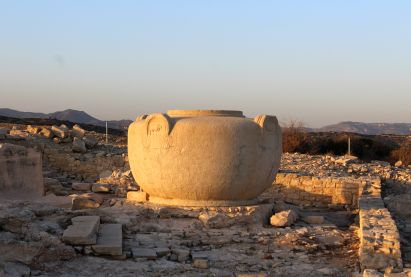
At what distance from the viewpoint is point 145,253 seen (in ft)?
21.0

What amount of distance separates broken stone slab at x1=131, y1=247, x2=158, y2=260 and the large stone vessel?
1.53 metres

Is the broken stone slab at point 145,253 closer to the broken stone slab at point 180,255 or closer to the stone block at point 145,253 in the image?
the stone block at point 145,253

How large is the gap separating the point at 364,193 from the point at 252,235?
13.6 ft

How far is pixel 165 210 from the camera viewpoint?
7727mm

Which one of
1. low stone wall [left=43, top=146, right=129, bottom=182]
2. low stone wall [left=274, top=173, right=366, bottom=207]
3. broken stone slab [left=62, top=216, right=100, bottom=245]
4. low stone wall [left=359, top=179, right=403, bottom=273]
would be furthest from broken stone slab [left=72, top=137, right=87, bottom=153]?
low stone wall [left=359, top=179, right=403, bottom=273]

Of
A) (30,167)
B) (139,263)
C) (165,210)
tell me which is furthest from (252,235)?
(30,167)

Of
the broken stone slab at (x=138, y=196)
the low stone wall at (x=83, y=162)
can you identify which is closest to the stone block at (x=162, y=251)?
the broken stone slab at (x=138, y=196)

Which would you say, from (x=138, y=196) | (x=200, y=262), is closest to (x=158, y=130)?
(x=138, y=196)

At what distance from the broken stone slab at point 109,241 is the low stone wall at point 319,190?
16.4 ft

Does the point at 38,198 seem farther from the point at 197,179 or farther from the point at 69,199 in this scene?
the point at 197,179

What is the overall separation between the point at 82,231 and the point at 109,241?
348 mm

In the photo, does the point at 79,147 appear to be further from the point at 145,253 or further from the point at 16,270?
the point at 16,270

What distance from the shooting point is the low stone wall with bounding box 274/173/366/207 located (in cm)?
1074

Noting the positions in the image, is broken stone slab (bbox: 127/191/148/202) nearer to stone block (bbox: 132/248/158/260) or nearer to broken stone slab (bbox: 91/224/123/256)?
broken stone slab (bbox: 91/224/123/256)
